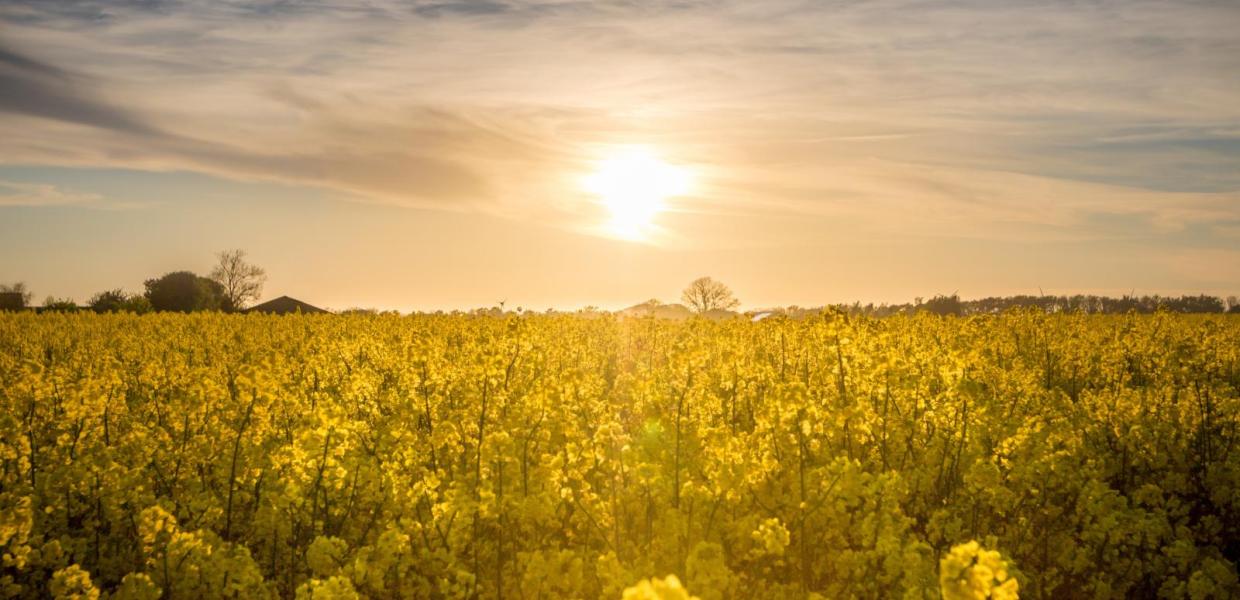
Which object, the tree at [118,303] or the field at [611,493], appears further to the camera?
the tree at [118,303]

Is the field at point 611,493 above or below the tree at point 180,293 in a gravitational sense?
below

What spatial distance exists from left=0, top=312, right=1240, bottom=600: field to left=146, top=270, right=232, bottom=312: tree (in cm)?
6071

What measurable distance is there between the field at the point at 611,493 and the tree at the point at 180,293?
199 feet

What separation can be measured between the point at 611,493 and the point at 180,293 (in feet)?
221

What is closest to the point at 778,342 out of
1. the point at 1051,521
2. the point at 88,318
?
the point at 1051,521

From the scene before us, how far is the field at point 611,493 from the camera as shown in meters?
5.46

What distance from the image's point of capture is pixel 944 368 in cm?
716

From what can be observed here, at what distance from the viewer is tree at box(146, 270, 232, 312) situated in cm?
6256

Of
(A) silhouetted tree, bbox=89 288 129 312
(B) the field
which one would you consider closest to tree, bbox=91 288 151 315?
(A) silhouetted tree, bbox=89 288 129 312

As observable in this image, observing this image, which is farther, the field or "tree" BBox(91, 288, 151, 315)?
"tree" BBox(91, 288, 151, 315)

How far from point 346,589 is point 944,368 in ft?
18.1

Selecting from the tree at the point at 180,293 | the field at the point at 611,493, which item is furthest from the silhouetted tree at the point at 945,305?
the tree at the point at 180,293

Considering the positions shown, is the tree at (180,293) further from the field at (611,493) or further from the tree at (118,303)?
the field at (611,493)

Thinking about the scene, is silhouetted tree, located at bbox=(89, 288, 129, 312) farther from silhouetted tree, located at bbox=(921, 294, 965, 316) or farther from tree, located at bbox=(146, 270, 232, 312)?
silhouetted tree, located at bbox=(921, 294, 965, 316)
